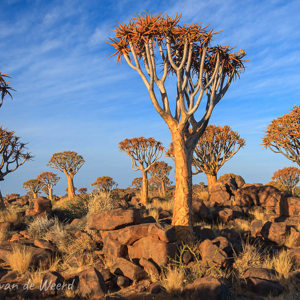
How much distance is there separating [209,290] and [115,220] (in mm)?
3894

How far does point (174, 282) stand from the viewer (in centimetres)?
584

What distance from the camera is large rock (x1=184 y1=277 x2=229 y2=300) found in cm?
503

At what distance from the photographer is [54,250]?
28.4ft

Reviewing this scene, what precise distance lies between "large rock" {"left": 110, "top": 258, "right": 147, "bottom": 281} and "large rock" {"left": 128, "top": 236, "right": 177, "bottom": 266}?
1.70ft

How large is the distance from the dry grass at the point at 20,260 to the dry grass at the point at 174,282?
3.98 metres

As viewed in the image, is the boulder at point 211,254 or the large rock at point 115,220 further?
the large rock at point 115,220

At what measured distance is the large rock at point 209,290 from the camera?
503 centimetres

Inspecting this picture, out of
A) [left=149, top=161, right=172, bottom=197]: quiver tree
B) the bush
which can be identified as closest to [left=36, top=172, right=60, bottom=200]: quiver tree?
[left=149, top=161, right=172, bottom=197]: quiver tree

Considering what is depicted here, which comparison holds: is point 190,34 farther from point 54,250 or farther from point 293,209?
point 293,209

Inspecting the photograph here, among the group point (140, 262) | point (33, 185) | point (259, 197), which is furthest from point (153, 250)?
point (33, 185)

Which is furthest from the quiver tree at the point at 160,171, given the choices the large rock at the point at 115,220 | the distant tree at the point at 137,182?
the large rock at the point at 115,220

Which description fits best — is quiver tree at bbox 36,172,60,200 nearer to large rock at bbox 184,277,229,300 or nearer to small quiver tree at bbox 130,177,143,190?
small quiver tree at bbox 130,177,143,190

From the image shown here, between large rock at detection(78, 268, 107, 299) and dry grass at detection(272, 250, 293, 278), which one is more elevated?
large rock at detection(78, 268, 107, 299)

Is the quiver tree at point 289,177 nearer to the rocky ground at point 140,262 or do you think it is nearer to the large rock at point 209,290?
the rocky ground at point 140,262
